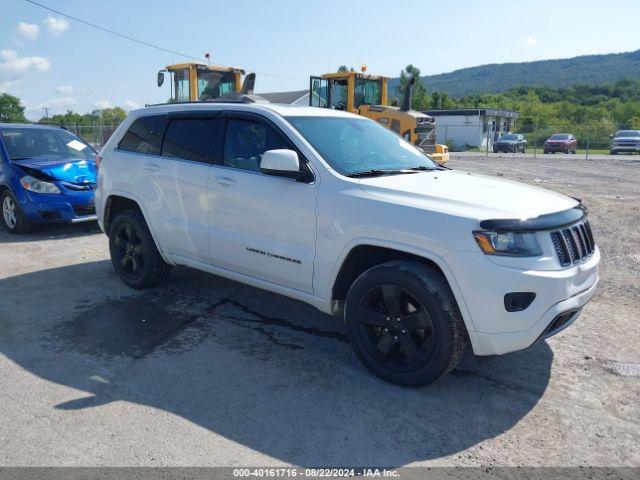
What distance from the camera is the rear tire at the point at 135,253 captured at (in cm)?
541

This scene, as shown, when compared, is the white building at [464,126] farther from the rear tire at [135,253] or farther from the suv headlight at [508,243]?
the suv headlight at [508,243]

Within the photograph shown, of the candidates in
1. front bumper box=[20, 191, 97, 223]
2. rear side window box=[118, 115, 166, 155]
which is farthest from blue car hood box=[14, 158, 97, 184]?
rear side window box=[118, 115, 166, 155]

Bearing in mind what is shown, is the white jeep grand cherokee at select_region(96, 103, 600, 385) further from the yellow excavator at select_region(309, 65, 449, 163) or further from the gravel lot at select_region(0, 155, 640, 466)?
the yellow excavator at select_region(309, 65, 449, 163)

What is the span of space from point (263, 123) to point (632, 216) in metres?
7.81

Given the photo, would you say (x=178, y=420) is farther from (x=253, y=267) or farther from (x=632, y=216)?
(x=632, y=216)

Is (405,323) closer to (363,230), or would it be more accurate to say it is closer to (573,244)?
(363,230)

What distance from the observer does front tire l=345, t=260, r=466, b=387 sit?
339 cm

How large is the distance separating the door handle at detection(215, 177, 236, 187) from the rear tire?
4.05 ft

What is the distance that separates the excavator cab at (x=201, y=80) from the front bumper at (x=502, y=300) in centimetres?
Answer: 1325

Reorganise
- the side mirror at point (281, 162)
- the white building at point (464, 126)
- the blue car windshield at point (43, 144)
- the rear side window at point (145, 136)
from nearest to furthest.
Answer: the side mirror at point (281, 162), the rear side window at point (145, 136), the blue car windshield at point (43, 144), the white building at point (464, 126)

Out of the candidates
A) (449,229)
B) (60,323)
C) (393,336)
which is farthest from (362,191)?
(60,323)

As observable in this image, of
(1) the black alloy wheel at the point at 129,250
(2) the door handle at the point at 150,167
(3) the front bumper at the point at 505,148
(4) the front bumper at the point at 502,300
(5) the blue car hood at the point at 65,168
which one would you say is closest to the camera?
(4) the front bumper at the point at 502,300

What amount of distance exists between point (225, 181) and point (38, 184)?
16.1 ft

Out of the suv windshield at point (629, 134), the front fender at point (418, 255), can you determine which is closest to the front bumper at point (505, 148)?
the suv windshield at point (629, 134)
